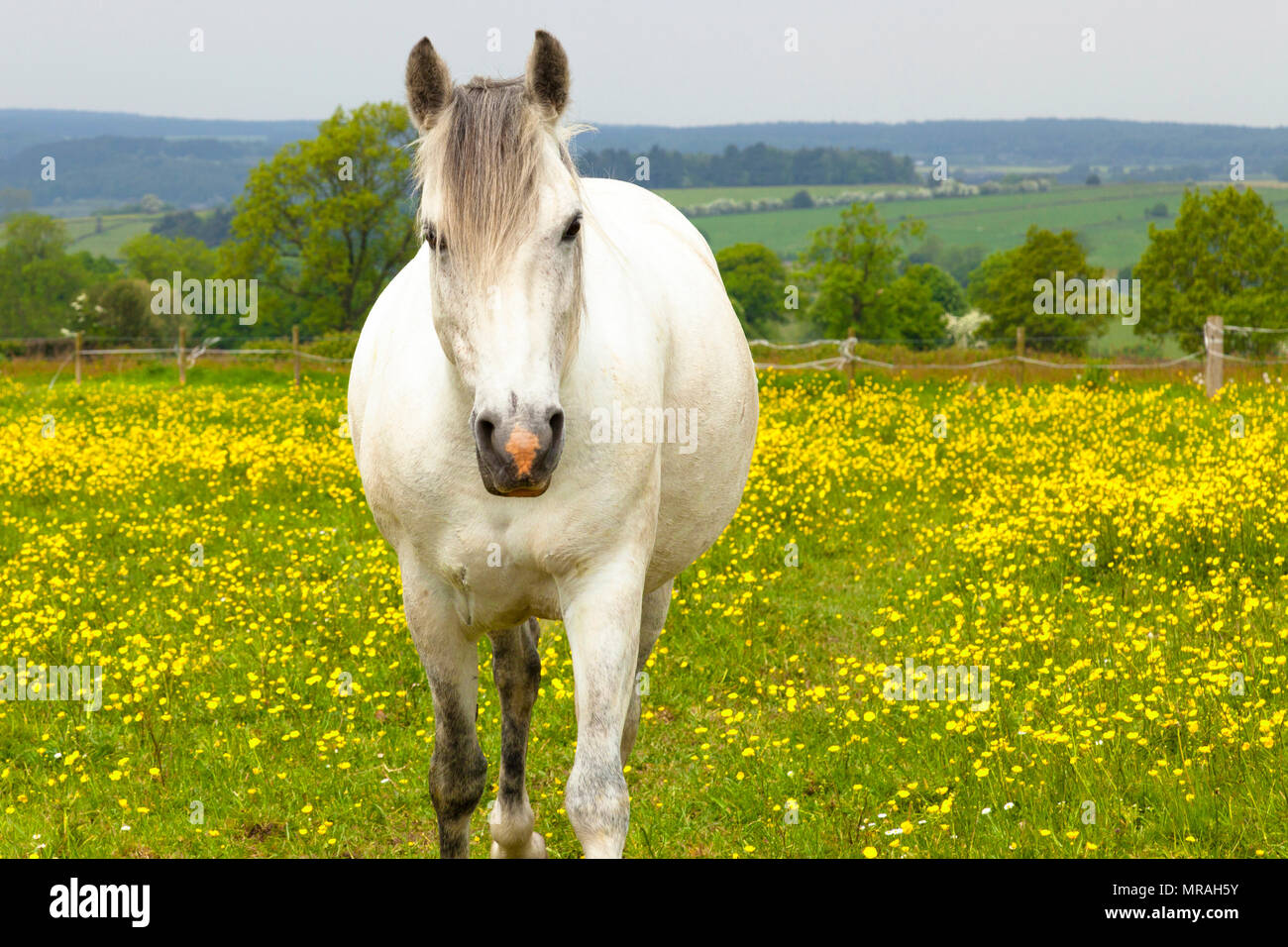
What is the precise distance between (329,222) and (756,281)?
23396 millimetres

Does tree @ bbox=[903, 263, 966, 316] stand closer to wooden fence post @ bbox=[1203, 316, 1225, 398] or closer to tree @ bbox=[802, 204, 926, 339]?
tree @ bbox=[802, 204, 926, 339]

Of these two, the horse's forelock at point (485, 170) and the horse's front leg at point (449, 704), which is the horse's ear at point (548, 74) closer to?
the horse's forelock at point (485, 170)

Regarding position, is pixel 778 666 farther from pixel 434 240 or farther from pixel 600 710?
pixel 434 240

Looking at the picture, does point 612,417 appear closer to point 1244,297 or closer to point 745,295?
point 1244,297

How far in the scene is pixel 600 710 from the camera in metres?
3.14

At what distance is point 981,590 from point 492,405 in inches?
227

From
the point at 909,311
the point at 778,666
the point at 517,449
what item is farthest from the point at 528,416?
the point at 909,311

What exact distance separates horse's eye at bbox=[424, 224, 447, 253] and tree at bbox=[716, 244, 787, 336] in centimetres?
5384

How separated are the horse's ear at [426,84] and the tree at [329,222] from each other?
47.4m

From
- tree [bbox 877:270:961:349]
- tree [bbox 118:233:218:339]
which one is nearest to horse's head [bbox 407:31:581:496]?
tree [bbox 877:270:961:349]

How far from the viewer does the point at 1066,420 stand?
45.9 feet

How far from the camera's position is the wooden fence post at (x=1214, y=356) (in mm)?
17125

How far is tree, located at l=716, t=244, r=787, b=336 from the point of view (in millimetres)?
60344
